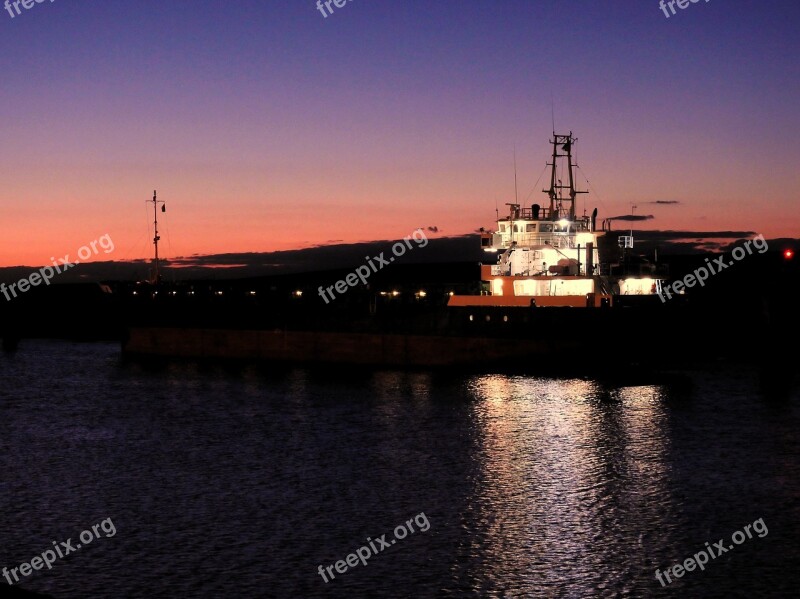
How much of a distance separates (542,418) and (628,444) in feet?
15.5

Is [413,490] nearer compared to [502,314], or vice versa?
[413,490]

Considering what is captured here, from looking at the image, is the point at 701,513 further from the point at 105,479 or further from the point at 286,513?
the point at 105,479

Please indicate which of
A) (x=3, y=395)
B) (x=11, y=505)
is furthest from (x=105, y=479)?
(x=3, y=395)

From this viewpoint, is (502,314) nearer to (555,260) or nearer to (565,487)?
(555,260)

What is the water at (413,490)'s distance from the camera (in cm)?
1475

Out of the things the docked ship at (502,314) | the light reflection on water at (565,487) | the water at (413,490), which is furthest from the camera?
the docked ship at (502,314)

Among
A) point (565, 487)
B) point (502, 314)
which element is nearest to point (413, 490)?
point (565, 487)

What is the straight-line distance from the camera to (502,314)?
4312 cm

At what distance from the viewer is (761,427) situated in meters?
28.5

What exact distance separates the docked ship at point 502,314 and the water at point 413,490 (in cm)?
423

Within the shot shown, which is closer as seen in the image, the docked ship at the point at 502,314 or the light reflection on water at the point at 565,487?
the light reflection on water at the point at 565,487

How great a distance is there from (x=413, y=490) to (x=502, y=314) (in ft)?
76.5

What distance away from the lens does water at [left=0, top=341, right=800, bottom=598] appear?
1475 centimetres

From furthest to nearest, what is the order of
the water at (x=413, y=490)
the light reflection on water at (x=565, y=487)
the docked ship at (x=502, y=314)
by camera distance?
the docked ship at (x=502, y=314) < the light reflection on water at (x=565, y=487) < the water at (x=413, y=490)
